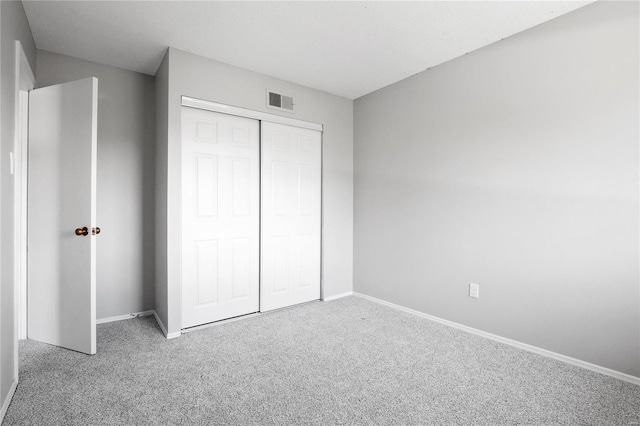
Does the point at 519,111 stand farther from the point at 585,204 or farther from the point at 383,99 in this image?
the point at 383,99

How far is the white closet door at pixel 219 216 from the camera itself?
2.76m

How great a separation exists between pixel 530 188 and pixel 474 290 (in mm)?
947

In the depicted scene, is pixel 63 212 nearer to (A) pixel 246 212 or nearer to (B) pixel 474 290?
(A) pixel 246 212

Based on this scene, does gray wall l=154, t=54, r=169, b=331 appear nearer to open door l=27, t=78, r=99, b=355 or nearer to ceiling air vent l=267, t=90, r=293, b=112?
Answer: open door l=27, t=78, r=99, b=355

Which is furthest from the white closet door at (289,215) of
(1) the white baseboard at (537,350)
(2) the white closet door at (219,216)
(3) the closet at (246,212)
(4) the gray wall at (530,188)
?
(1) the white baseboard at (537,350)

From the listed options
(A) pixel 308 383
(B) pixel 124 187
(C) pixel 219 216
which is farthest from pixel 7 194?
(A) pixel 308 383

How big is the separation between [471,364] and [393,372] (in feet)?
1.88

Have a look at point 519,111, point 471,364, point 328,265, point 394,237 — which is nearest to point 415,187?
point 394,237

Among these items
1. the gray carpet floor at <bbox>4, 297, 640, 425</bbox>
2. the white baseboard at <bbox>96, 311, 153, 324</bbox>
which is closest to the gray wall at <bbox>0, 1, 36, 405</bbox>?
the gray carpet floor at <bbox>4, 297, 640, 425</bbox>

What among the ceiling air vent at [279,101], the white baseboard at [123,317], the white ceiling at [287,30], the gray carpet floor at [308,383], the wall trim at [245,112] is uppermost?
the white ceiling at [287,30]

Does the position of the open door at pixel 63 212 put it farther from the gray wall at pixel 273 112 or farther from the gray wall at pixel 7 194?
the gray wall at pixel 273 112

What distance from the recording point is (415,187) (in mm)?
3150

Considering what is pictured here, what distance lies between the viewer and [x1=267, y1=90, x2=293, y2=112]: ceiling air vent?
316 centimetres

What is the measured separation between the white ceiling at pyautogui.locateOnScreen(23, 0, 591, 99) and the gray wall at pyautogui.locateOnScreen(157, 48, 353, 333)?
0.16 meters
